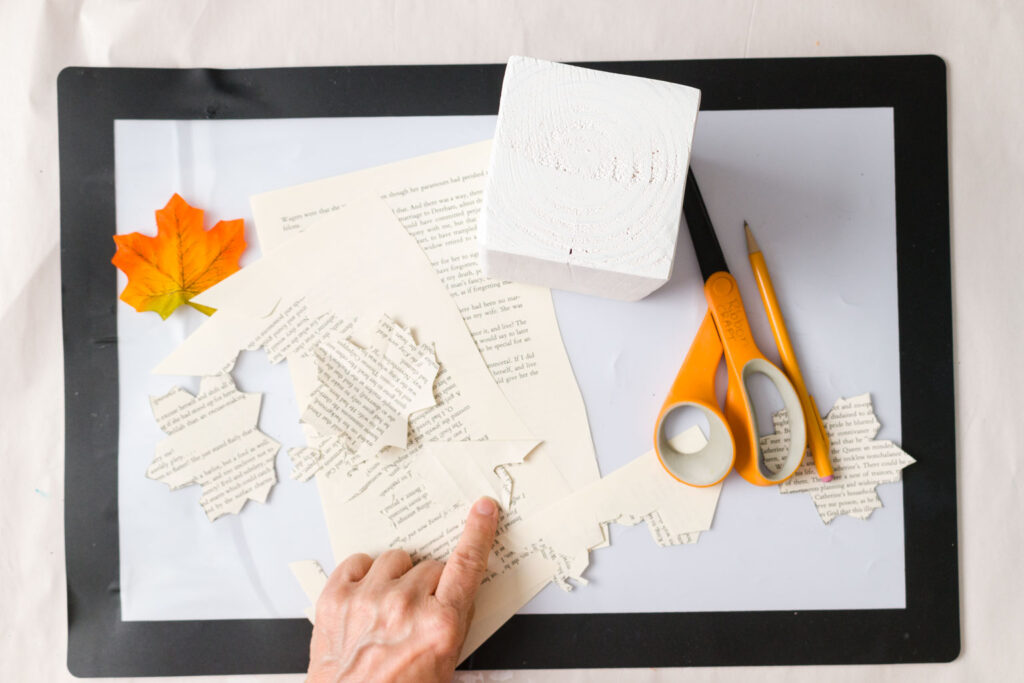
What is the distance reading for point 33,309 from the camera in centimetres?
70

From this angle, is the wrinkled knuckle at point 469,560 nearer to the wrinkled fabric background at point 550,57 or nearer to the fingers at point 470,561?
the fingers at point 470,561

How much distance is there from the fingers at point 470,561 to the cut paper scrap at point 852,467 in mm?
285

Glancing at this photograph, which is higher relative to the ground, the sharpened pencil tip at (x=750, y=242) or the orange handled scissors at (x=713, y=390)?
the sharpened pencil tip at (x=750, y=242)

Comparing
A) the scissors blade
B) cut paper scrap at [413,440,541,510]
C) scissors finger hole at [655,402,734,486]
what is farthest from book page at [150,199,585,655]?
the scissors blade

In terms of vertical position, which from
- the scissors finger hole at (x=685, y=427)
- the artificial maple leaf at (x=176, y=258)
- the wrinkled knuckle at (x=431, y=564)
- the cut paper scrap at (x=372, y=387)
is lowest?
the wrinkled knuckle at (x=431, y=564)

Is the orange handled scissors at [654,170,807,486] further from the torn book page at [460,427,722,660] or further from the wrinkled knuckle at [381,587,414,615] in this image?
the wrinkled knuckle at [381,587,414,615]

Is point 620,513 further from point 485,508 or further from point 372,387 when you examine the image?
point 372,387

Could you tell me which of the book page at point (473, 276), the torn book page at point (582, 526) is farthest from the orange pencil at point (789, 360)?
the book page at point (473, 276)

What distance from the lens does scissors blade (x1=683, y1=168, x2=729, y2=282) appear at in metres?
0.67

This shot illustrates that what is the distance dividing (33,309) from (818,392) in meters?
0.80

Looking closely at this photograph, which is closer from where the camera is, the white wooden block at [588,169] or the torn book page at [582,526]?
the white wooden block at [588,169]

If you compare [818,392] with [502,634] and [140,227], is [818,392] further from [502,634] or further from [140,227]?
[140,227]

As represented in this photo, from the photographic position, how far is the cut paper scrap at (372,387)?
0.68 metres

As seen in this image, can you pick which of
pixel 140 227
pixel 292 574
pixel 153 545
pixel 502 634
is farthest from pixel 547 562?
pixel 140 227
